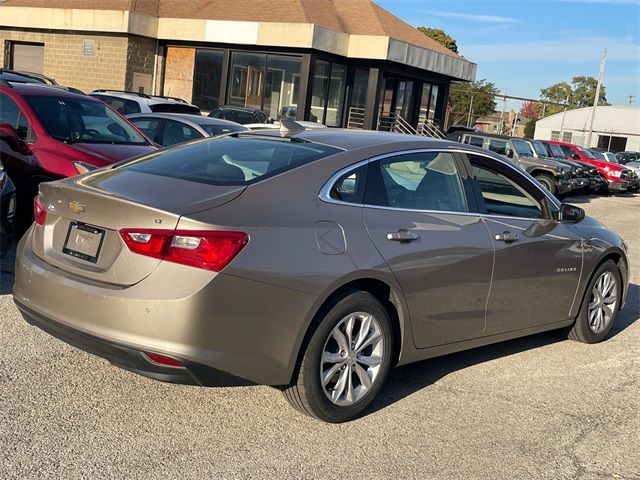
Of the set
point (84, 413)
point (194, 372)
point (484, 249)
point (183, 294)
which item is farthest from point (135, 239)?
point (484, 249)

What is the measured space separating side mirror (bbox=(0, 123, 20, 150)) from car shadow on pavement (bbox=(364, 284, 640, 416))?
4.79 meters

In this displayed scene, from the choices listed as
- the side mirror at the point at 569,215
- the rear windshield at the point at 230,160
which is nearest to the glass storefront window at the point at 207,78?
the side mirror at the point at 569,215

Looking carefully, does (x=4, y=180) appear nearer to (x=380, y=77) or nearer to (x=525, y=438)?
(x=525, y=438)

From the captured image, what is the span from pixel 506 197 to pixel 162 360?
3210 mm

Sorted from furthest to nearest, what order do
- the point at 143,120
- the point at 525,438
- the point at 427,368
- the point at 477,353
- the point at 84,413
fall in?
the point at 143,120 → the point at 477,353 → the point at 427,368 → the point at 525,438 → the point at 84,413

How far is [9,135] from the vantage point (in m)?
7.66

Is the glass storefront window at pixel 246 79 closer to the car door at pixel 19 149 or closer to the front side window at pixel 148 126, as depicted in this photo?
the front side window at pixel 148 126

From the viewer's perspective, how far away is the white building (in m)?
70.8

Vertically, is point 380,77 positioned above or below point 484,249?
above

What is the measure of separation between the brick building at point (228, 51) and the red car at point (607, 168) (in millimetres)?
6216

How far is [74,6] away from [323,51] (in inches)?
395

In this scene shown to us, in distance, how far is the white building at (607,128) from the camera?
70.8 meters

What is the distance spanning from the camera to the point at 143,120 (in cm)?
1116

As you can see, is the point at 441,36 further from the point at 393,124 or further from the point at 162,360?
the point at 162,360
